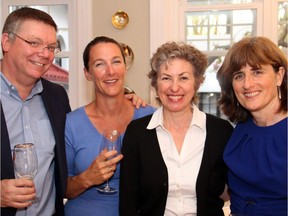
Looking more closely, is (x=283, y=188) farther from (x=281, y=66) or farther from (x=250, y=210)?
(x=281, y=66)

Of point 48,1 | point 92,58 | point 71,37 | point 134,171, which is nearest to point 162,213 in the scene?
Answer: point 134,171

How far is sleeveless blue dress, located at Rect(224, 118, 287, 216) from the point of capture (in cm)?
150

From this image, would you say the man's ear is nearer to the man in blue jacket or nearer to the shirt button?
the man in blue jacket

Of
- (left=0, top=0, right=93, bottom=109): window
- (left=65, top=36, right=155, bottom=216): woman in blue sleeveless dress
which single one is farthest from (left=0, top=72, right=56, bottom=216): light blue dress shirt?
(left=0, top=0, right=93, bottom=109): window

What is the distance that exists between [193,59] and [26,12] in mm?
913

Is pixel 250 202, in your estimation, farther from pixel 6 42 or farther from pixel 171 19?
pixel 171 19

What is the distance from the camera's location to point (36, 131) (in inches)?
71.0

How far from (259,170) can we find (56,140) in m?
1.04

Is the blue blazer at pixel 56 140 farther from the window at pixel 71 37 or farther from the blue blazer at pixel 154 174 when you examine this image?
the window at pixel 71 37

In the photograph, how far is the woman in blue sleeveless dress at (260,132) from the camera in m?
1.51

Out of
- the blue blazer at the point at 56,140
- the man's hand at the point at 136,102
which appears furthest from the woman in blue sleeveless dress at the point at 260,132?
the blue blazer at the point at 56,140

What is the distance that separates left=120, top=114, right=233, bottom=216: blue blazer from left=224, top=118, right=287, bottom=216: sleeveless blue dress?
88 millimetres

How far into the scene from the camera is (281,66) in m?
1.59

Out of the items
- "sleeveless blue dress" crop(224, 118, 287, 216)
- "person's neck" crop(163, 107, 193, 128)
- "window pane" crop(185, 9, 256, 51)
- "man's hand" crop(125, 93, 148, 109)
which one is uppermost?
"window pane" crop(185, 9, 256, 51)
